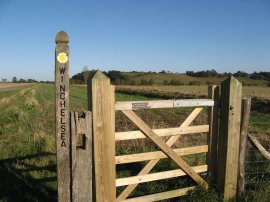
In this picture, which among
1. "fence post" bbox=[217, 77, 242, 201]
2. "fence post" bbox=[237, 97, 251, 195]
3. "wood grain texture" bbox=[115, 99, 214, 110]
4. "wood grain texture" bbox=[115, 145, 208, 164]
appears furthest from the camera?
"fence post" bbox=[237, 97, 251, 195]

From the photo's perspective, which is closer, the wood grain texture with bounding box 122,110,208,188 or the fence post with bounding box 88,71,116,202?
the fence post with bounding box 88,71,116,202

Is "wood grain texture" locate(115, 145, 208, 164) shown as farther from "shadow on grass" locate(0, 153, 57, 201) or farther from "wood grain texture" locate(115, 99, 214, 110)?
"shadow on grass" locate(0, 153, 57, 201)

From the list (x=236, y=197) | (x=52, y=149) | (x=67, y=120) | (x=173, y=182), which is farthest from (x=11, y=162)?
(x=236, y=197)

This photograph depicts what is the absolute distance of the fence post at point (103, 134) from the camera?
4.00 metres

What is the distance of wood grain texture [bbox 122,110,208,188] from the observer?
4320 mm

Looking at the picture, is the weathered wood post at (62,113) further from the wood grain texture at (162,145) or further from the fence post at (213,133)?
the fence post at (213,133)

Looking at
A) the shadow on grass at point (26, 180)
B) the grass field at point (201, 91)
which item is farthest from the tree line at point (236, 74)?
the shadow on grass at point (26, 180)

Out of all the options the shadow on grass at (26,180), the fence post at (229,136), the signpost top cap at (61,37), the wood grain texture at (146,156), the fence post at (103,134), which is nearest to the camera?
the signpost top cap at (61,37)

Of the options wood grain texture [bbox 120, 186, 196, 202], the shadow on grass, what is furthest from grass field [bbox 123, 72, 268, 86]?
wood grain texture [bbox 120, 186, 196, 202]

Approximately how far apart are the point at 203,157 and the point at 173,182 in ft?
5.89

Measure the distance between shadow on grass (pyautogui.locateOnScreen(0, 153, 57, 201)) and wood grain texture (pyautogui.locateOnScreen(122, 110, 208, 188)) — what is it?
2009 mm

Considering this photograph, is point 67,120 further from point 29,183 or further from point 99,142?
point 29,183

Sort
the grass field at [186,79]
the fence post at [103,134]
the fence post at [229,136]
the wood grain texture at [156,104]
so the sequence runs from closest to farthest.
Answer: the fence post at [103,134] < the wood grain texture at [156,104] < the fence post at [229,136] < the grass field at [186,79]

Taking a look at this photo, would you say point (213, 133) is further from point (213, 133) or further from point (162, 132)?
point (162, 132)
